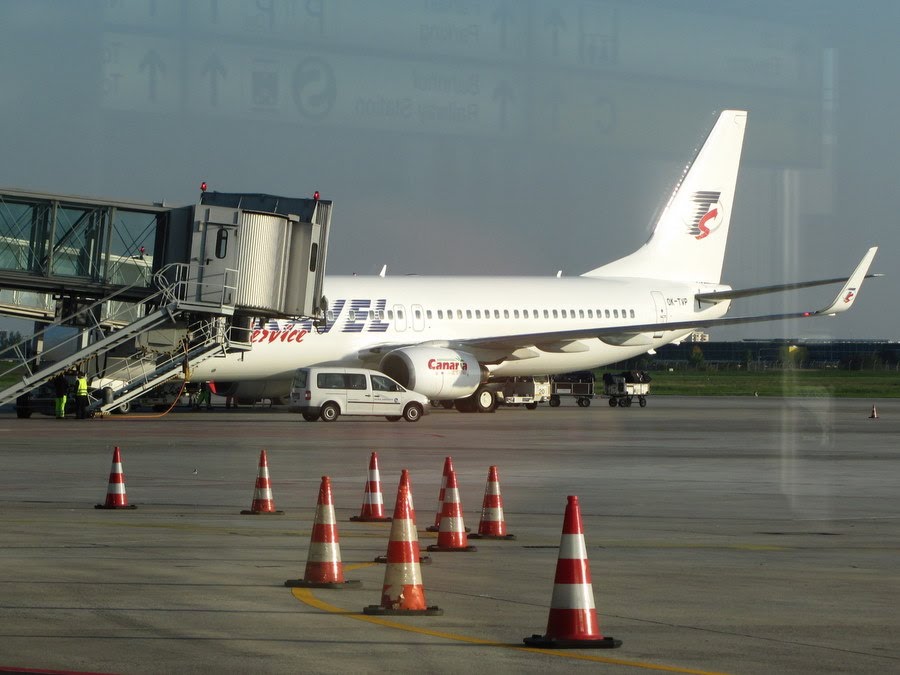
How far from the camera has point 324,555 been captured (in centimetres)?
1012

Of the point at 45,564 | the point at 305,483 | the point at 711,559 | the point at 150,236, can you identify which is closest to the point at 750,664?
the point at 711,559

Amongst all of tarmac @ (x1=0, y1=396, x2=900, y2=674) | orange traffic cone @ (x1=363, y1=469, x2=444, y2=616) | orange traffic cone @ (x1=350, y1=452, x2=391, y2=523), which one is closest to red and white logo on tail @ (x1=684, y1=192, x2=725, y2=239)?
tarmac @ (x1=0, y1=396, x2=900, y2=674)

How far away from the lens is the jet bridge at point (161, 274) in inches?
1351

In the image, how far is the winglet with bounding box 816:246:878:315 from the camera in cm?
4316

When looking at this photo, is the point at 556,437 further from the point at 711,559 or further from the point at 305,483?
the point at 711,559

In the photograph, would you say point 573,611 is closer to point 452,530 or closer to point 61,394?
point 452,530

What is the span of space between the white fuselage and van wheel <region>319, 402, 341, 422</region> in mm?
3949

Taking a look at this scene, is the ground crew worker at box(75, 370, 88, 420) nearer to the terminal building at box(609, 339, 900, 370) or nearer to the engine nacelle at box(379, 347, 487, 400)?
the engine nacelle at box(379, 347, 487, 400)

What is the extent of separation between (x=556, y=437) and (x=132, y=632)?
2284cm

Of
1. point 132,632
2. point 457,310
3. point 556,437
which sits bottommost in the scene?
point 132,632

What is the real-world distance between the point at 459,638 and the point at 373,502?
6.74m

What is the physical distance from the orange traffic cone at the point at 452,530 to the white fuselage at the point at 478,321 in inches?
1078

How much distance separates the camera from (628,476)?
20.7m

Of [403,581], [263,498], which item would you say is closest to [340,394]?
[263,498]
